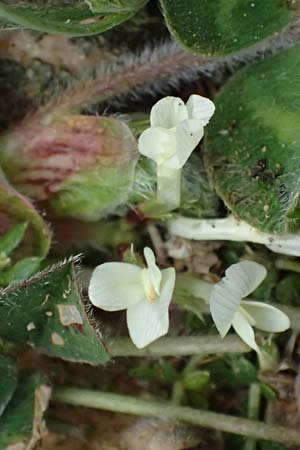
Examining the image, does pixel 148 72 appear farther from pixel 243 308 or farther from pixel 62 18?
pixel 243 308

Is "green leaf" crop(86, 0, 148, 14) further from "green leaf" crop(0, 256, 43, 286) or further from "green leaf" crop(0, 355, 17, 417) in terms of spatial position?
"green leaf" crop(0, 355, 17, 417)

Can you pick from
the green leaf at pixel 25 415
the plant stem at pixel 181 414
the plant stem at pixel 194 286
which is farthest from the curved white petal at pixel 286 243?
the green leaf at pixel 25 415

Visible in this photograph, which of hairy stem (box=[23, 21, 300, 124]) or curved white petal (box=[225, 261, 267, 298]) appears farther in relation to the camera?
hairy stem (box=[23, 21, 300, 124])

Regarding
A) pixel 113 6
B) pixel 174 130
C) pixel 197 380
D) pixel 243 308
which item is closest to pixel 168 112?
pixel 174 130

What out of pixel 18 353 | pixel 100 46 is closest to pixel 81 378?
pixel 18 353

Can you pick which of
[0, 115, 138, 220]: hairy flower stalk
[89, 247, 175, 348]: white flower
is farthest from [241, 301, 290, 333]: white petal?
[0, 115, 138, 220]: hairy flower stalk

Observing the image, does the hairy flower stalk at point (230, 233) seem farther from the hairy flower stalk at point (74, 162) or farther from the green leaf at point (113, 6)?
the green leaf at point (113, 6)

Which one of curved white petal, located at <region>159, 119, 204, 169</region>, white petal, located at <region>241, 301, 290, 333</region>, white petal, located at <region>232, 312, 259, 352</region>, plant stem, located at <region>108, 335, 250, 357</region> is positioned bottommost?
plant stem, located at <region>108, 335, 250, 357</region>
